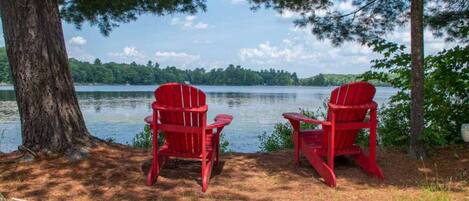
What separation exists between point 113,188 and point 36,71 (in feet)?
5.50

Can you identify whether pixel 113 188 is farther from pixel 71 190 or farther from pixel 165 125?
pixel 165 125

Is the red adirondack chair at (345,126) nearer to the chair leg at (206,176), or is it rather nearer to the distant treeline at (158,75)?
the chair leg at (206,176)

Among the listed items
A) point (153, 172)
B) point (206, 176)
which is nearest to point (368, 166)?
point (206, 176)

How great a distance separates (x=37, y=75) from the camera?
16.3 ft

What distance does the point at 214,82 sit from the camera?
82.8 m

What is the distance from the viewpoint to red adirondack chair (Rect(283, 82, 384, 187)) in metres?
4.47

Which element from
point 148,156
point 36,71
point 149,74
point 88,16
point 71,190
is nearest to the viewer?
point 71,190

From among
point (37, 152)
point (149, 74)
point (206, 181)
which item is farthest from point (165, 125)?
point (149, 74)

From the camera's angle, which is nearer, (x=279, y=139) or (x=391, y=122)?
(x=391, y=122)

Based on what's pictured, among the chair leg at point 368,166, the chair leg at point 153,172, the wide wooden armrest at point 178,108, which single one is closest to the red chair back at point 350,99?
the chair leg at point 368,166

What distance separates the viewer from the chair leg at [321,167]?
4340 millimetres

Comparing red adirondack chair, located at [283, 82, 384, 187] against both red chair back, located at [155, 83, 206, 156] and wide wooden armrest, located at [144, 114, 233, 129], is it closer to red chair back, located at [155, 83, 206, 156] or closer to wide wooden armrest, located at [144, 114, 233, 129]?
wide wooden armrest, located at [144, 114, 233, 129]

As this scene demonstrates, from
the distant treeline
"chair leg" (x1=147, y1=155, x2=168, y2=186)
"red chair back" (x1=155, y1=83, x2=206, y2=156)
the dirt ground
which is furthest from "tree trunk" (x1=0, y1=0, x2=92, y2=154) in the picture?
the distant treeline

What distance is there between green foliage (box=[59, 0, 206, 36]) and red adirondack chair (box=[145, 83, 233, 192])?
3.46 meters
